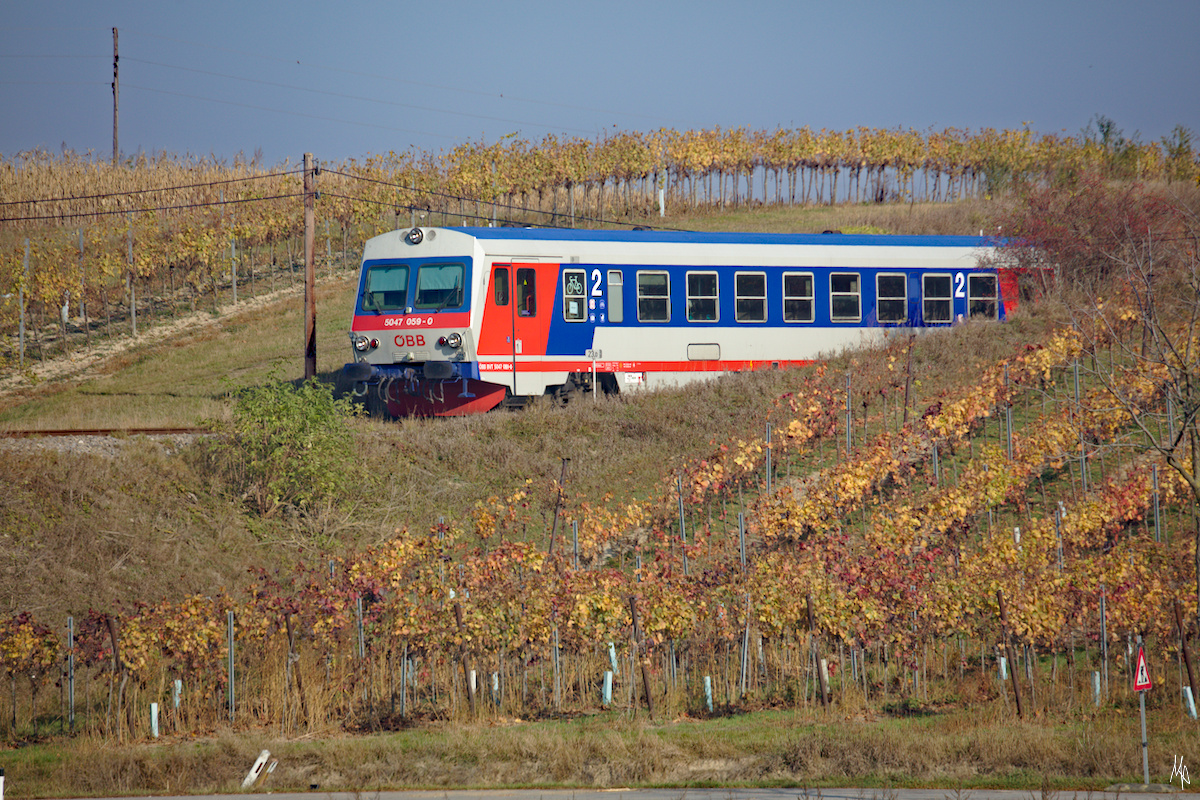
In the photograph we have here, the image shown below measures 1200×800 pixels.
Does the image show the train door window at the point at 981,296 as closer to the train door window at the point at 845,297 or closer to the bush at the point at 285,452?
the train door window at the point at 845,297

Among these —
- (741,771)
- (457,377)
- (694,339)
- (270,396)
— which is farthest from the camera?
(694,339)

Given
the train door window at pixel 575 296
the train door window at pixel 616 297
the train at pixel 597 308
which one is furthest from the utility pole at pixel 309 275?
the train door window at pixel 616 297

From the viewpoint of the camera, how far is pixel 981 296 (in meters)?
24.7

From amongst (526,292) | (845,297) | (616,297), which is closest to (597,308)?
(616,297)

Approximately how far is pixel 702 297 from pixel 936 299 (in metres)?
6.14

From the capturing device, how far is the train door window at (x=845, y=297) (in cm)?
2288

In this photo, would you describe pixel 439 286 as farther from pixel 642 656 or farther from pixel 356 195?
pixel 356 195

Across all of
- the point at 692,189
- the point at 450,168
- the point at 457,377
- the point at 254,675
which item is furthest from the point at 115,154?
the point at 254,675

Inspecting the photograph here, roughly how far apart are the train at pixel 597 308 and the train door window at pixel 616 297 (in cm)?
3

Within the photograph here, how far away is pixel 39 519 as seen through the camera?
1555cm

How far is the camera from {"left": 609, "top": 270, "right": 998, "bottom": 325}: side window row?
69.2ft

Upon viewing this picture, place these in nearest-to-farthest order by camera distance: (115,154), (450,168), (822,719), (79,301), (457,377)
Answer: (822,719) → (457,377) → (79,301) → (450,168) → (115,154)

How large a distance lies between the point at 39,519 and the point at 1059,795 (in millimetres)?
14115

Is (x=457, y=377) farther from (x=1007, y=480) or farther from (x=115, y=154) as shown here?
(x=115, y=154)
